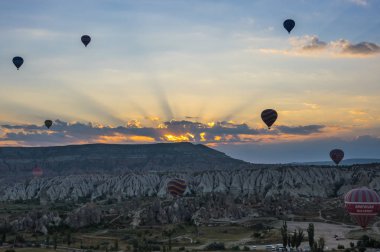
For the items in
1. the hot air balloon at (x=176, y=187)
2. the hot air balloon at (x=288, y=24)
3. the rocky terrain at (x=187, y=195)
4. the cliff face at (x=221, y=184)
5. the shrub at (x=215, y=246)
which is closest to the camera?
the shrub at (x=215, y=246)

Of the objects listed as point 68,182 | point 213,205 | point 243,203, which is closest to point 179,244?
point 213,205

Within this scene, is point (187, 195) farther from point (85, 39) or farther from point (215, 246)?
point (215, 246)

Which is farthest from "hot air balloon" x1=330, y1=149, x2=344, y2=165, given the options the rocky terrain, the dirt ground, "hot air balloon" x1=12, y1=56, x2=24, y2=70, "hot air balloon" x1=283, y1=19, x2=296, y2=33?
"hot air balloon" x1=12, y1=56, x2=24, y2=70

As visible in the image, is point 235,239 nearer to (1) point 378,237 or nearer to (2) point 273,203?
(1) point 378,237

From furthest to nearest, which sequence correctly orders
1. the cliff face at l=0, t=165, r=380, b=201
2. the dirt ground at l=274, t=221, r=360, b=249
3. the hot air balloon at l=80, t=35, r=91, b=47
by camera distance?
the cliff face at l=0, t=165, r=380, b=201, the hot air balloon at l=80, t=35, r=91, b=47, the dirt ground at l=274, t=221, r=360, b=249

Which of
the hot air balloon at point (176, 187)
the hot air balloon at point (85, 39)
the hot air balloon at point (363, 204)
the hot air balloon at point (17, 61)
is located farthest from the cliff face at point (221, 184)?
the hot air balloon at point (17, 61)

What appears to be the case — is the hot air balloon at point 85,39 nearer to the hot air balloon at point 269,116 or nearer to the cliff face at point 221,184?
the hot air balloon at point 269,116

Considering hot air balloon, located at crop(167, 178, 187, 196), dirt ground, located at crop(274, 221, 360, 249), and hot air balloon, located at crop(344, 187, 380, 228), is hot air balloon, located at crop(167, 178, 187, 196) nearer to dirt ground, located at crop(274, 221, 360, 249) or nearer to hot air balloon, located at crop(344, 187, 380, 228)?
dirt ground, located at crop(274, 221, 360, 249)
